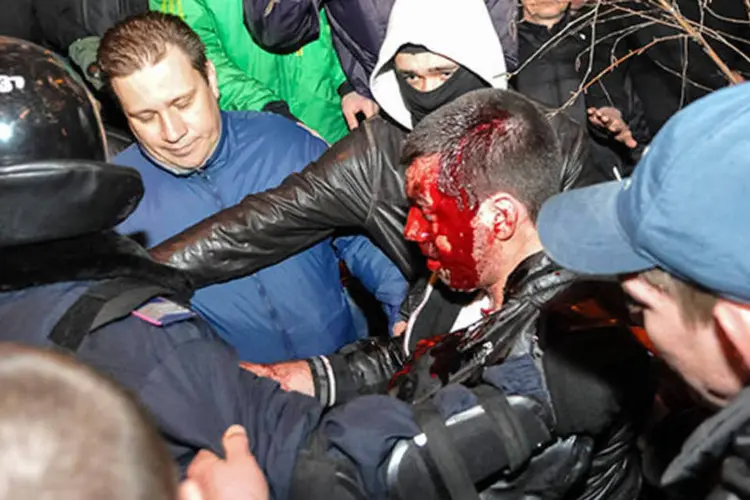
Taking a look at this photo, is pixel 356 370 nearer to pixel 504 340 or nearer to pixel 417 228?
pixel 417 228

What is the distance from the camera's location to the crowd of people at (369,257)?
1513 millimetres

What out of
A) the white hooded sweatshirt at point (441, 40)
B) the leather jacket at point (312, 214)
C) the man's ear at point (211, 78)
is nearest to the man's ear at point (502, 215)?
the leather jacket at point (312, 214)

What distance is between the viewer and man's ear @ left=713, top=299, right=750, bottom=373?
1.48 metres

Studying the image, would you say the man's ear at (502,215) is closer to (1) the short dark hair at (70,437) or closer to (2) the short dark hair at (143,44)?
(2) the short dark hair at (143,44)

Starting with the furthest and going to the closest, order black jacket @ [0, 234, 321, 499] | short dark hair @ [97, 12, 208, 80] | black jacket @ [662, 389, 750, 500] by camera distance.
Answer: short dark hair @ [97, 12, 208, 80] < black jacket @ [0, 234, 321, 499] < black jacket @ [662, 389, 750, 500]

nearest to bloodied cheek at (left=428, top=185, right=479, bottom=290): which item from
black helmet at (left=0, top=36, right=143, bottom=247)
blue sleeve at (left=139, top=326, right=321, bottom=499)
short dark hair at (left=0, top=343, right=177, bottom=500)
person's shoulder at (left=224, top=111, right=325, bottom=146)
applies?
blue sleeve at (left=139, top=326, right=321, bottom=499)

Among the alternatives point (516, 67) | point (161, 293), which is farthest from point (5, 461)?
point (516, 67)

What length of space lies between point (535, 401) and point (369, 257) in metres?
1.33

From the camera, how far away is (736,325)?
1.49 meters

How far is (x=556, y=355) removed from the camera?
2096 mm

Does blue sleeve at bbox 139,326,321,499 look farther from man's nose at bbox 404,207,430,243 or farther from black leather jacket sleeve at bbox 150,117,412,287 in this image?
black leather jacket sleeve at bbox 150,117,412,287

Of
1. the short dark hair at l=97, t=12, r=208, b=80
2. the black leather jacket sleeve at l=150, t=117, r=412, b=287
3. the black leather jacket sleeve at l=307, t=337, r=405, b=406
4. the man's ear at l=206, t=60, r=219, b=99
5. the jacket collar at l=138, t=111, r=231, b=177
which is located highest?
the short dark hair at l=97, t=12, r=208, b=80

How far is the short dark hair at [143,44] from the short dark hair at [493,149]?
98 centimetres

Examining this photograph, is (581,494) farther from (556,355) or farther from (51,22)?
(51,22)
